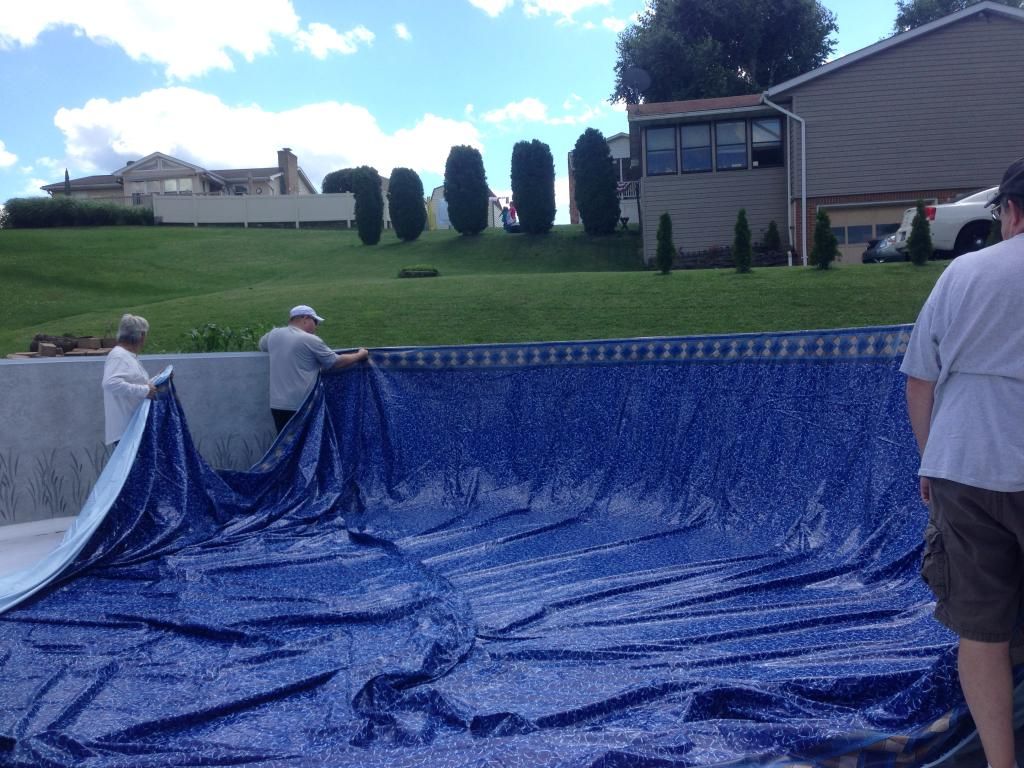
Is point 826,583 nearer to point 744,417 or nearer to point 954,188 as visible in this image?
point 744,417

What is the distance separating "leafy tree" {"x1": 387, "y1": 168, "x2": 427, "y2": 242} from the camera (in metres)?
30.7

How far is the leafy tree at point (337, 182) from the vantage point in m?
49.2

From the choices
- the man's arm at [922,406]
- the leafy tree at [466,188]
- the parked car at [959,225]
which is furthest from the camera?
the leafy tree at [466,188]

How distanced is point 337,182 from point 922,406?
49230 millimetres

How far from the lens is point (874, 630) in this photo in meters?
3.84

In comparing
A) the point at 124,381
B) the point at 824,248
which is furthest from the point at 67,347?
the point at 824,248

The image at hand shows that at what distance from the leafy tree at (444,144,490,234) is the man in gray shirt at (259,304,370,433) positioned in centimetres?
2431

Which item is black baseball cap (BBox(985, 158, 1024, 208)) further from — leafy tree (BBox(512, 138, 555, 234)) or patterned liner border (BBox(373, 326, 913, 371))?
leafy tree (BBox(512, 138, 555, 234))

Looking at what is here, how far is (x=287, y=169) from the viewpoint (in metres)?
54.8

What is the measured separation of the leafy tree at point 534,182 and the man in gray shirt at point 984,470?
92.4ft

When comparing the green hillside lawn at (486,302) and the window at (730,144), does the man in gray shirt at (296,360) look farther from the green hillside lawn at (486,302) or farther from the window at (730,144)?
the window at (730,144)

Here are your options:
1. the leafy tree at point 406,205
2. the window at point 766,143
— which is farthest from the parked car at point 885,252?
the leafy tree at point 406,205

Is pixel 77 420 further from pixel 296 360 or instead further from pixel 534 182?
pixel 534 182

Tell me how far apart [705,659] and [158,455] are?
408 cm
